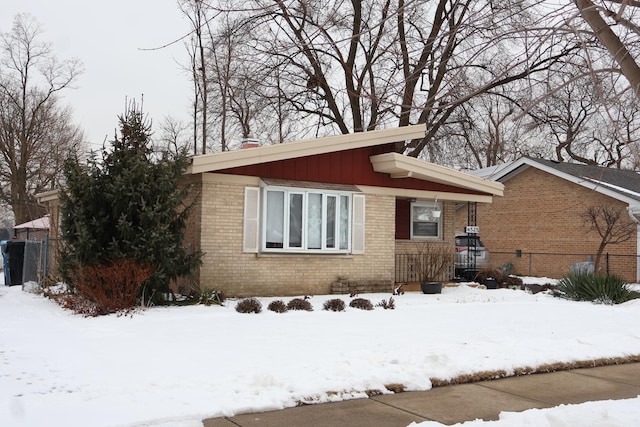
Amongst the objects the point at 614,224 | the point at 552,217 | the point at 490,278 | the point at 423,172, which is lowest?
the point at 490,278

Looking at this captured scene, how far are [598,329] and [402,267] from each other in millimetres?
7695

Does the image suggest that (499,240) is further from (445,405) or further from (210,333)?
(445,405)

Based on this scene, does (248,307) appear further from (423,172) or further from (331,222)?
(423,172)

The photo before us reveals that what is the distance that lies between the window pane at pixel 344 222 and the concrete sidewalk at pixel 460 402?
26.9 feet

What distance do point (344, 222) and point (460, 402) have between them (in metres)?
9.65

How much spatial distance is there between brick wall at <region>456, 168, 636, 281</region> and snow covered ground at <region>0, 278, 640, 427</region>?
1106 cm

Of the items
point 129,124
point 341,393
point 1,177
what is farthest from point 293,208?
point 1,177

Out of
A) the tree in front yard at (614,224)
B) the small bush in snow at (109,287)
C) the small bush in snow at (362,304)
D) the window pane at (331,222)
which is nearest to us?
the small bush in snow at (109,287)

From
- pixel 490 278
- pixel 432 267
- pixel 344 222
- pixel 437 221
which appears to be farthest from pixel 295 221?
pixel 490 278

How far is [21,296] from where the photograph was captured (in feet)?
46.5

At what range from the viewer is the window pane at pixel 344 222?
52.2 ft

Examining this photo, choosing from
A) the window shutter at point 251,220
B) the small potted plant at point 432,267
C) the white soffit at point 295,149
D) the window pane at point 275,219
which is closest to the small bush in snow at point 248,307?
the window shutter at point 251,220

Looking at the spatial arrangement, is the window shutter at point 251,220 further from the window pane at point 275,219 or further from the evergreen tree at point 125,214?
the evergreen tree at point 125,214

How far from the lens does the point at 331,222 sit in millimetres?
15781
